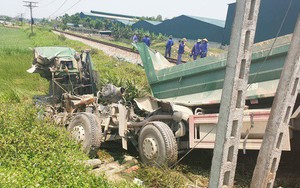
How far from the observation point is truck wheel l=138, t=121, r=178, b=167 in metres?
4.38

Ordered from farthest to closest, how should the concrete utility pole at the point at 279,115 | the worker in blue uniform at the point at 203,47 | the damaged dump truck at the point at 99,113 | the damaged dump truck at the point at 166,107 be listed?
the worker in blue uniform at the point at 203,47
the damaged dump truck at the point at 99,113
the damaged dump truck at the point at 166,107
the concrete utility pole at the point at 279,115

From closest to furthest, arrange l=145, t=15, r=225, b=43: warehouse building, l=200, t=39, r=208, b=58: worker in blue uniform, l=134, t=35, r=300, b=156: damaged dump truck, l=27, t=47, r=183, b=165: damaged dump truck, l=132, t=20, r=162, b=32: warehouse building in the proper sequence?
l=134, t=35, r=300, b=156: damaged dump truck
l=27, t=47, r=183, b=165: damaged dump truck
l=200, t=39, r=208, b=58: worker in blue uniform
l=145, t=15, r=225, b=43: warehouse building
l=132, t=20, r=162, b=32: warehouse building

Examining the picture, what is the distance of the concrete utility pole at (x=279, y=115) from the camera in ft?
9.39

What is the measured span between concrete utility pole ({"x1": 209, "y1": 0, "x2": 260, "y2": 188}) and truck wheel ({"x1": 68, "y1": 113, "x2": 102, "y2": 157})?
97.3 inches

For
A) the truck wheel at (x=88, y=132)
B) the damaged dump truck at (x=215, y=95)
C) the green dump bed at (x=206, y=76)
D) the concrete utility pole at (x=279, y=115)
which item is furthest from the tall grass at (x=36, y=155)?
Result: the green dump bed at (x=206, y=76)

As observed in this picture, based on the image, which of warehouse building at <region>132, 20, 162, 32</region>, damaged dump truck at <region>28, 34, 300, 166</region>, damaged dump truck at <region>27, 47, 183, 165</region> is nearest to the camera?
damaged dump truck at <region>28, 34, 300, 166</region>

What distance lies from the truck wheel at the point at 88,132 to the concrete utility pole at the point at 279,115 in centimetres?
261

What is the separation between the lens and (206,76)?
514 cm

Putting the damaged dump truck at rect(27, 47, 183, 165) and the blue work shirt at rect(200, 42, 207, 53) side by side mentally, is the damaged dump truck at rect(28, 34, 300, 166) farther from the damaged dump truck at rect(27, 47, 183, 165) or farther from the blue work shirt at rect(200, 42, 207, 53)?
the blue work shirt at rect(200, 42, 207, 53)

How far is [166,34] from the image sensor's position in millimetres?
45000

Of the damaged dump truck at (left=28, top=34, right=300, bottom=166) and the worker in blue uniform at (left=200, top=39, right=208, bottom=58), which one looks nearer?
the damaged dump truck at (left=28, top=34, right=300, bottom=166)

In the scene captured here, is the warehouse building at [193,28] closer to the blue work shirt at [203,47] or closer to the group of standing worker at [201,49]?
the group of standing worker at [201,49]

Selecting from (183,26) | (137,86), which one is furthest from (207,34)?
(137,86)

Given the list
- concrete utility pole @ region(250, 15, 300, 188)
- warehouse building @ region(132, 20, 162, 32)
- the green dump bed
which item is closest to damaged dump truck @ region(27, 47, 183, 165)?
the green dump bed
